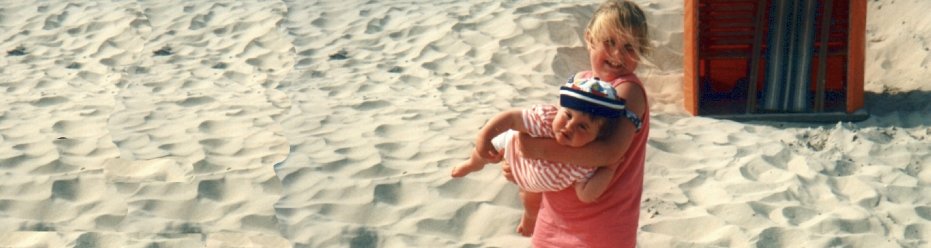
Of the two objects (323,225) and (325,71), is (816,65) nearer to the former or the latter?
(325,71)

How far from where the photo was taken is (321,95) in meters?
6.45

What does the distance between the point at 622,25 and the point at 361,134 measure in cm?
283

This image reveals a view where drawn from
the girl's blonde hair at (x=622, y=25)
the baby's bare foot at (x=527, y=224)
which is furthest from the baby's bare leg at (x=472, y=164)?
the baby's bare foot at (x=527, y=224)

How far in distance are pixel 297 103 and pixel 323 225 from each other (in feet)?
6.55

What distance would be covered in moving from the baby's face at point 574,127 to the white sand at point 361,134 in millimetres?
290

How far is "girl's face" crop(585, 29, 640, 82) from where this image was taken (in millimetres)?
2906

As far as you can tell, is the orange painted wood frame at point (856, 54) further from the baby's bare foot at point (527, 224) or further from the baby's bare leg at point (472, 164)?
the baby's bare leg at point (472, 164)

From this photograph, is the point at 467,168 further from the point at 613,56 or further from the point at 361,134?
the point at 361,134

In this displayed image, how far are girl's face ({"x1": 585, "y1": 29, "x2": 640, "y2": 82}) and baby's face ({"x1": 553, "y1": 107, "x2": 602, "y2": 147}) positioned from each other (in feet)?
0.59

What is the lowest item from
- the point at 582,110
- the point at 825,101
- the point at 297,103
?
the point at 825,101

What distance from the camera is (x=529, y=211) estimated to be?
3.98m

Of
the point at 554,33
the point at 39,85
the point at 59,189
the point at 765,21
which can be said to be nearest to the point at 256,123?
the point at 59,189

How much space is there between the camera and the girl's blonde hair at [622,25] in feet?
9.43

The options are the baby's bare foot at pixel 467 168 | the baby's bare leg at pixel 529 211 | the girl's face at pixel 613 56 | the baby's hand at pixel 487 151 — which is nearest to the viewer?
the girl's face at pixel 613 56
